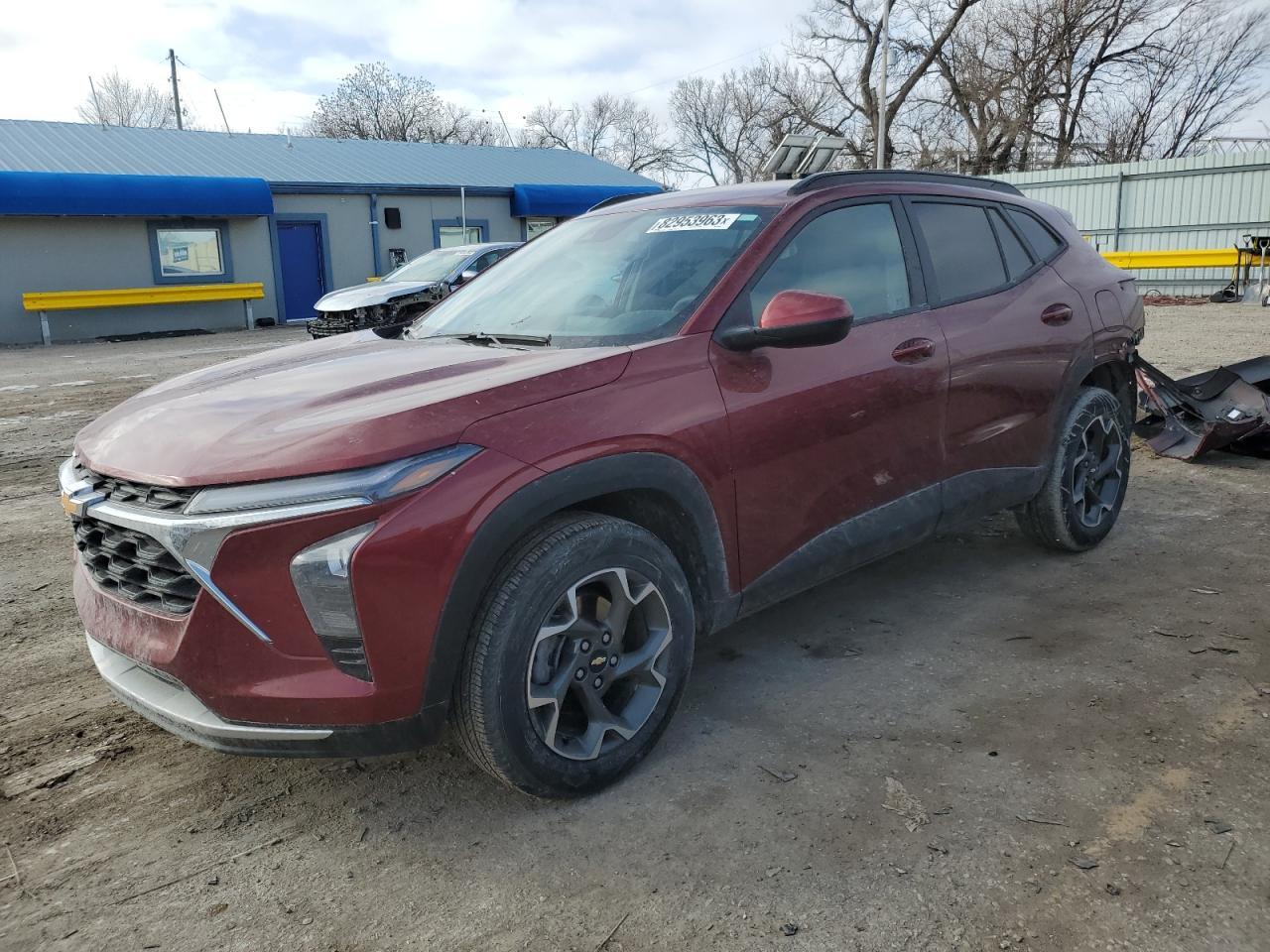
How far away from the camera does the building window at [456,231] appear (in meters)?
25.4

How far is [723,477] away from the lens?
9.69 feet

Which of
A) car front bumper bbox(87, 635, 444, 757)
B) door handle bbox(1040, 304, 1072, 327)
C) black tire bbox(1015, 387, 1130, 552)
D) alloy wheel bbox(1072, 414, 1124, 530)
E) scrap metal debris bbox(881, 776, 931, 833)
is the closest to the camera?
car front bumper bbox(87, 635, 444, 757)

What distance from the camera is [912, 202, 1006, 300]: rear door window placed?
3873 mm

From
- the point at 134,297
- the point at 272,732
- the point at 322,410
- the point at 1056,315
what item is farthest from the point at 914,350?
→ the point at 134,297

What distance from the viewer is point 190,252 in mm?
21766

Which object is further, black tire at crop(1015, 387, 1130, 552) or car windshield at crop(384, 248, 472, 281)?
car windshield at crop(384, 248, 472, 281)

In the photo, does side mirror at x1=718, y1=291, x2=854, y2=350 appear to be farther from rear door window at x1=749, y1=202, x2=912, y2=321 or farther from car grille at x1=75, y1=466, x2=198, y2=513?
car grille at x1=75, y1=466, x2=198, y2=513

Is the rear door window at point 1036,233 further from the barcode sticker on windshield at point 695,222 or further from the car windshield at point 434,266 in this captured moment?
the car windshield at point 434,266

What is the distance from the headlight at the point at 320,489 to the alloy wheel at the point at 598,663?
0.55m

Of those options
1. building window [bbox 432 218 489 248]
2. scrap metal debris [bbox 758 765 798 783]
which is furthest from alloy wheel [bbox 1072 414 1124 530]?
building window [bbox 432 218 489 248]

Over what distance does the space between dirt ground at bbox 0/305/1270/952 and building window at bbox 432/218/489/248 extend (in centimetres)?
2257

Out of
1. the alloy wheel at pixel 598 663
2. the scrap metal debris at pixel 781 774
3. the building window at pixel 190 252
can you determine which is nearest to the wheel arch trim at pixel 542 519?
the alloy wheel at pixel 598 663

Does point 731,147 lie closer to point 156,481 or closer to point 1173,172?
point 1173,172

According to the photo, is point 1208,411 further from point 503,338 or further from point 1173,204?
point 1173,204
